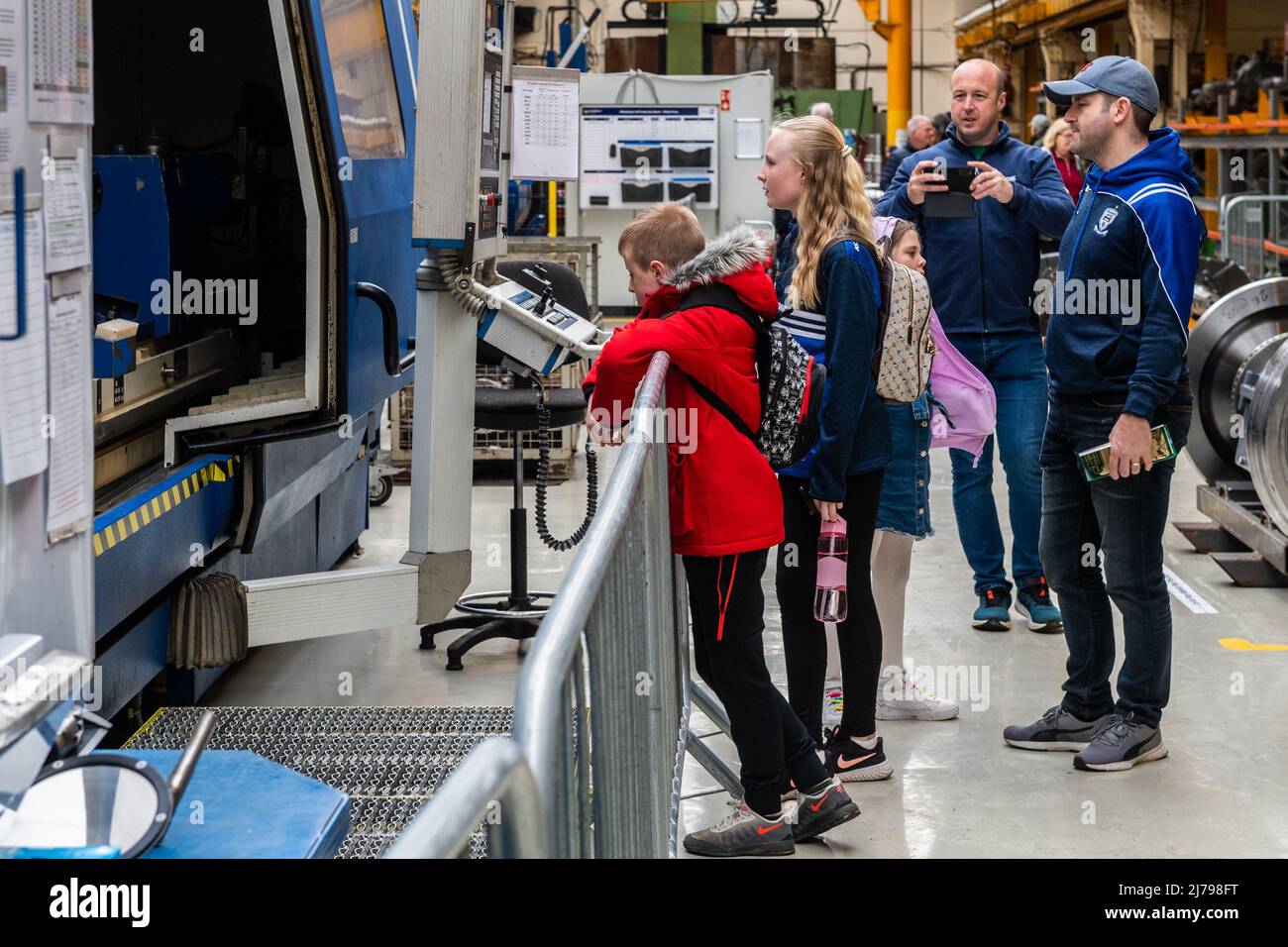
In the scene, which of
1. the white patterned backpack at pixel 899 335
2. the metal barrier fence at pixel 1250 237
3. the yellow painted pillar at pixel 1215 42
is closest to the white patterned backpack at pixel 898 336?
the white patterned backpack at pixel 899 335

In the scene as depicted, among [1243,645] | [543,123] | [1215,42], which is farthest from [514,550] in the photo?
[1215,42]

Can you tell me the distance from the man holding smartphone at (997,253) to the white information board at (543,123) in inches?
50.0

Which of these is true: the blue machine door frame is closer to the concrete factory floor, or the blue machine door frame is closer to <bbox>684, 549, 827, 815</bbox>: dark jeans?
the concrete factory floor

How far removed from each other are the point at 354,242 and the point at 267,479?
2.57 feet

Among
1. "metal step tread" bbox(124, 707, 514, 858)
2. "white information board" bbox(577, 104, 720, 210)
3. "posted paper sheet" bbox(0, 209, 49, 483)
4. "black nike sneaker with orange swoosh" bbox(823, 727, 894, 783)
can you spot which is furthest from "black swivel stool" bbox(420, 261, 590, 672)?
"white information board" bbox(577, 104, 720, 210)

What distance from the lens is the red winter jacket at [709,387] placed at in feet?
10.7

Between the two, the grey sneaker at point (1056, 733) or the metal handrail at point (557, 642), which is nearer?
the metal handrail at point (557, 642)

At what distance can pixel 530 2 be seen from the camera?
14.7 metres

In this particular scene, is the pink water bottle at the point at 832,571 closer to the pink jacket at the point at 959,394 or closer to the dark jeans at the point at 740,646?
the dark jeans at the point at 740,646

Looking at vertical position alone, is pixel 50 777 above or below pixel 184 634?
above

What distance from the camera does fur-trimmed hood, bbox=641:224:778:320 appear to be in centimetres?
327
